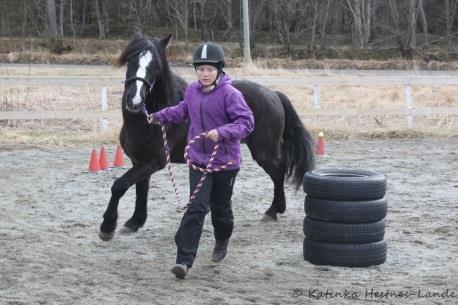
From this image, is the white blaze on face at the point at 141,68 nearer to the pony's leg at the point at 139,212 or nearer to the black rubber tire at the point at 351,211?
the pony's leg at the point at 139,212

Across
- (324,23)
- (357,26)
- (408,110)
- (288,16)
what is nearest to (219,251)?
(408,110)

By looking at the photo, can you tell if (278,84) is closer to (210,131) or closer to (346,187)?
(346,187)

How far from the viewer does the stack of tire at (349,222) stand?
5660 millimetres

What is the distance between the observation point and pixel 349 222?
5.67m

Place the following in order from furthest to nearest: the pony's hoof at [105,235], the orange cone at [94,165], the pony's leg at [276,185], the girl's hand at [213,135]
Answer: the orange cone at [94,165] < the pony's leg at [276,185] < the pony's hoof at [105,235] < the girl's hand at [213,135]

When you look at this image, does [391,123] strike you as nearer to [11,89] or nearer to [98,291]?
[11,89]

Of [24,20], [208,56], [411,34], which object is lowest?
[411,34]

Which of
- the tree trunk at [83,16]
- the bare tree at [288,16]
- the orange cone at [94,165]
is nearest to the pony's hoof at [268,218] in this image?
the orange cone at [94,165]

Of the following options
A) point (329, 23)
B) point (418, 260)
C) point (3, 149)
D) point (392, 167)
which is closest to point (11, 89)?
point (3, 149)

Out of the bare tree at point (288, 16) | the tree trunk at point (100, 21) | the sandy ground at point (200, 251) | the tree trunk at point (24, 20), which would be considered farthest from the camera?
the tree trunk at point (100, 21)

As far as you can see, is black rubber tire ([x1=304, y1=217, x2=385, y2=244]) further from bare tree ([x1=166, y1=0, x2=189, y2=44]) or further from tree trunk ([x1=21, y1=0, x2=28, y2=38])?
tree trunk ([x1=21, y1=0, x2=28, y2=38])

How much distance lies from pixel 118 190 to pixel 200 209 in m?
1.15

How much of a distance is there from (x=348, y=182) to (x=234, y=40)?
41.0 metres

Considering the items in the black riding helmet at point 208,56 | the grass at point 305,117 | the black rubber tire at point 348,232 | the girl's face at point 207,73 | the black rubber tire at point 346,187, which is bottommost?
the grass at point 305,117
